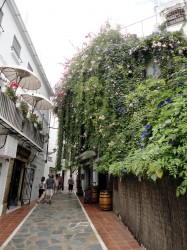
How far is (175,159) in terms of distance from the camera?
2.76 m

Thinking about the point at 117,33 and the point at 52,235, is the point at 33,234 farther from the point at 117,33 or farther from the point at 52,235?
the point at 117,33

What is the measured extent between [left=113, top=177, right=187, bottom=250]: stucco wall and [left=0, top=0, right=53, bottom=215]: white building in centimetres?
562

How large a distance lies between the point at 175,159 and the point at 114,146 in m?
4.92

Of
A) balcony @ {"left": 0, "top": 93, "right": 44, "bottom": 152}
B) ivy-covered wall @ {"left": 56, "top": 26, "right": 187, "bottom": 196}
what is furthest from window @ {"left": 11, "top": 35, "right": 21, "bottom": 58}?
balcony @ {"left": 0, "top": 93, "right": 44, "bottom": 152}

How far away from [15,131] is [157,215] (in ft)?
22.6

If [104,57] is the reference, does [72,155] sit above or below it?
below

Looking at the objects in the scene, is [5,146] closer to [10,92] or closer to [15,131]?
[15,131]

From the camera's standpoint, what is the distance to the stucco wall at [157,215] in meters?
3.22

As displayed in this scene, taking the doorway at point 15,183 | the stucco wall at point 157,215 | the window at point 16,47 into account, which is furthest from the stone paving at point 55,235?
the window at point 16,47

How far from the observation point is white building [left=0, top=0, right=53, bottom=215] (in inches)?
314

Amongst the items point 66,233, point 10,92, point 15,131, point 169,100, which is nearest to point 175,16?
point 169,100

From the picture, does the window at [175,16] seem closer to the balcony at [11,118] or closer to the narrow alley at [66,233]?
the balcony at [11,118]

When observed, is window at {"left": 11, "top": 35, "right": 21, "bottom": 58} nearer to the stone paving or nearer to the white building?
the white building

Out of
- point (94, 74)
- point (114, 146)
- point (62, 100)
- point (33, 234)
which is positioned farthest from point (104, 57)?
point (33, 234)
